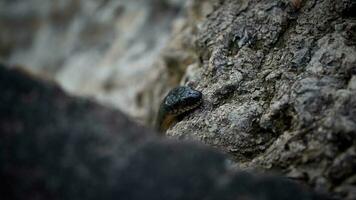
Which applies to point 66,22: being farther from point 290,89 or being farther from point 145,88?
point 290,89

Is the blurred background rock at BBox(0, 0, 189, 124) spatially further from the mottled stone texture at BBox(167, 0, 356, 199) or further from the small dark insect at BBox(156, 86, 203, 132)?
the mottled stone texture at BBox(167, 0, 356, 199)

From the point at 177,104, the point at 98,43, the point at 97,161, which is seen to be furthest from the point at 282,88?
the point at 98,43

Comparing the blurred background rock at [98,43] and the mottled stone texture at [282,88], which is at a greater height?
the blurred background rock at [98,43]

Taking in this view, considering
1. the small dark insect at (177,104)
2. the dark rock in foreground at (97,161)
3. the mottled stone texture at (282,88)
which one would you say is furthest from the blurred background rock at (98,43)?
the dark rock in foreground at (97,161)

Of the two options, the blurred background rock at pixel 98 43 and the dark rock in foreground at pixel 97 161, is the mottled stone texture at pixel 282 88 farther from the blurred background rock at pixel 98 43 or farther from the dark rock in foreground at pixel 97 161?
the blurred background rock at pixel 98 43

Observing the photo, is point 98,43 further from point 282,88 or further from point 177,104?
point 282,88

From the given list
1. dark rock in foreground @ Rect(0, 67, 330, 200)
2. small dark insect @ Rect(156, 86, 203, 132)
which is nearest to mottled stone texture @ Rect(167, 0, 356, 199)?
small dark insect @ Rect(156, 86, 203, 132)
